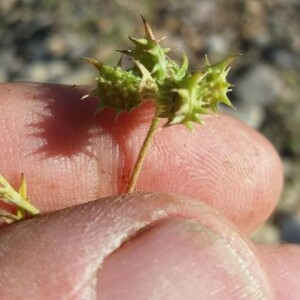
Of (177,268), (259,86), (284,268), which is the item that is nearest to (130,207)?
(177,268)

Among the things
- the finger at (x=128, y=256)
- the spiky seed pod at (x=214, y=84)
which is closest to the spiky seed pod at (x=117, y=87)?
the spiky seed pod at (x=214, y=84)

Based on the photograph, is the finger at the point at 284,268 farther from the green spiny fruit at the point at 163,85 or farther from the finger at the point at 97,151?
the green spiny fruit at the point at 163,85

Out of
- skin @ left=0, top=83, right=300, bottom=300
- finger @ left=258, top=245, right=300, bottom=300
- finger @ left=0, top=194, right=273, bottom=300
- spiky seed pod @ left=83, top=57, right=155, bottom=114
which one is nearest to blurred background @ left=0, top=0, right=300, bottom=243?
finger @ left=258, top=245, right=300, bottom=300

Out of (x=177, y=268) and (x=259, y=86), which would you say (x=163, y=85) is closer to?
(x=177, y=268)

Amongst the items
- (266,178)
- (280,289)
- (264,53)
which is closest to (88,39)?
(264,53)

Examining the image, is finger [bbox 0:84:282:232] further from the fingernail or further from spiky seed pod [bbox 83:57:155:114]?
the fingernail

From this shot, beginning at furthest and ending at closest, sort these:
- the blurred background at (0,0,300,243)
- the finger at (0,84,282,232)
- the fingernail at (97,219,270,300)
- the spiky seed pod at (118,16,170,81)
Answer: the blurred background at (0,0,300,243), the finger at (0,84,282,232), the fingernail at (97,219,270,300), the spiky seed pod at (118,16,170,81)
